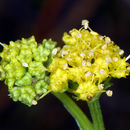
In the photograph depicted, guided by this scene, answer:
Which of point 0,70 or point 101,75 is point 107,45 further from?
point 0,70

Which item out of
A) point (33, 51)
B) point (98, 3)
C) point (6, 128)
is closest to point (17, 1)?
point (98, 3)

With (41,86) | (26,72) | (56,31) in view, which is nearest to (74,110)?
(41,86)

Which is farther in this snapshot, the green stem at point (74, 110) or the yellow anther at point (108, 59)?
the green stem at point (74, 110)

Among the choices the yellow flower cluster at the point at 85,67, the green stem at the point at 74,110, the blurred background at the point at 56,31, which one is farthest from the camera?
the blurred background at the point at 56,31

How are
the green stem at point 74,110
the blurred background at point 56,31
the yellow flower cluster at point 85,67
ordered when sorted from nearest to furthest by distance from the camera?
the yellow flower cluster at point 85,67
the green stem at point 74,110
the blurred background at point 56,31

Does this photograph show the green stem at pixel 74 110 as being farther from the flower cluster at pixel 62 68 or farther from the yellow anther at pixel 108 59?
the yellow anther at pixel 108 59

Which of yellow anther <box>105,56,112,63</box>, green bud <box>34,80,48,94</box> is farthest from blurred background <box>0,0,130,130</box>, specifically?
yellow anther <box>105,56,112,63</box>

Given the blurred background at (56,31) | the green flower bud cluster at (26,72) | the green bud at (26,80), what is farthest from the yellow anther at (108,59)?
the blurred background at (56,31)

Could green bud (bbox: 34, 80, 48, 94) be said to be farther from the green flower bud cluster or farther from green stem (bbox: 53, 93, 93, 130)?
green stem (bbox: 53, 93, 93, 130)
